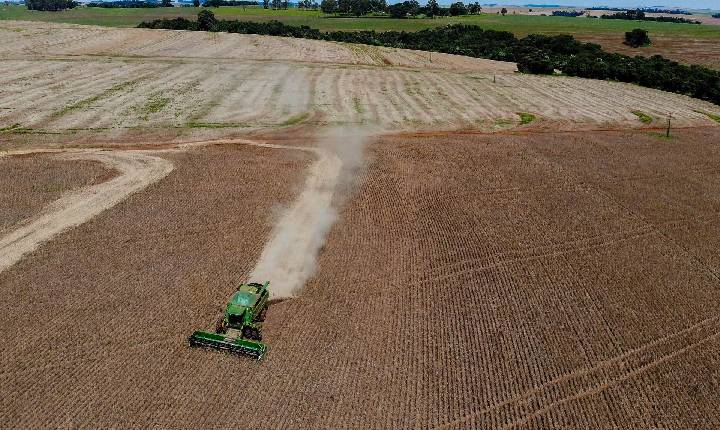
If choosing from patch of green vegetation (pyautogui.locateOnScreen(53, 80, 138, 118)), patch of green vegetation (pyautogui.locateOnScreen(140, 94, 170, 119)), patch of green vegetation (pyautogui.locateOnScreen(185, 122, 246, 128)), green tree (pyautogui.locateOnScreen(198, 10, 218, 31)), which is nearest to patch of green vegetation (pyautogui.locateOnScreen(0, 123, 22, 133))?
patch of green vegetation (pyautogui.locateOnScreen(53, 80, 138, 118))

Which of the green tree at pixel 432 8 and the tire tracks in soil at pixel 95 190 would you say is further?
the green tree at pixel 432 8

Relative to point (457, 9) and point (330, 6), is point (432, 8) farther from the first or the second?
point (330, 6)

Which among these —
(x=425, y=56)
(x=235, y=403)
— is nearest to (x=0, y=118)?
(x=235, y=403)

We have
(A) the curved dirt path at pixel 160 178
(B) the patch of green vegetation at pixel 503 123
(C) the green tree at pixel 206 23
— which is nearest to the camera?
(A) the curved dirt path at pixel 160 178

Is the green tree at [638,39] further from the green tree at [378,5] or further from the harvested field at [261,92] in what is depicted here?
the green tree at [378,5]

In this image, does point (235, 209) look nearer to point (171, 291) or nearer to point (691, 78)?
point (171, 291)

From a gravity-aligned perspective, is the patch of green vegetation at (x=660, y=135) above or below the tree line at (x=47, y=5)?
below

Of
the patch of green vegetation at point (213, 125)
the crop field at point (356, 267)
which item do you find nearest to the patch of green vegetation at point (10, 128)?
the crop field at point (356, 267)
